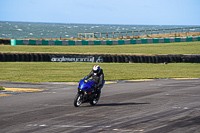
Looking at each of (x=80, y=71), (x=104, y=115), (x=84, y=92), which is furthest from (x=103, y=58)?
(x=104, y=115)

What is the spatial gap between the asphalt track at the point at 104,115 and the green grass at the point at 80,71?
893 centimetres

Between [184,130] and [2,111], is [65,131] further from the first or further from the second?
[2,111]

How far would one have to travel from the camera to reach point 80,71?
2873 centimetres

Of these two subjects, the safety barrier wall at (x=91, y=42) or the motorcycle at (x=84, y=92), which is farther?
the safety barrier wall at (x=91, y=42)

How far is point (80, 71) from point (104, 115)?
17.9 meters

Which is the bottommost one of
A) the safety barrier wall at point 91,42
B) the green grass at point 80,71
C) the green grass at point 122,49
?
the green grass at point 80,71

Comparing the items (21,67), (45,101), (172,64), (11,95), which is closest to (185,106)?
(45,101)

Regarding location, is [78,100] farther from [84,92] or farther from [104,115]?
[104,115]

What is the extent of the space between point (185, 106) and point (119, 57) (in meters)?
23.2

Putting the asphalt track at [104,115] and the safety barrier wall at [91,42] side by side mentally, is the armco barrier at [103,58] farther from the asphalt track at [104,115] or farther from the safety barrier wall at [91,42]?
the asphalt track at [104,115]

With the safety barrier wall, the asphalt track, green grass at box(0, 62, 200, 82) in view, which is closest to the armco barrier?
green grass at box(0, 62, 200, 82)

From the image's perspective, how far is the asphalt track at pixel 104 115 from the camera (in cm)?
894

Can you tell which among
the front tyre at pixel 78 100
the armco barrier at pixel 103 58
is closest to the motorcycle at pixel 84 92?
the front tyre at pixel 78 100

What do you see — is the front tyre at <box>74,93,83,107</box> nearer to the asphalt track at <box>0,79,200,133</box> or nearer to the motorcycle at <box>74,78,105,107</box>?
the motorcycle at <box>74,78,105,107</box>
